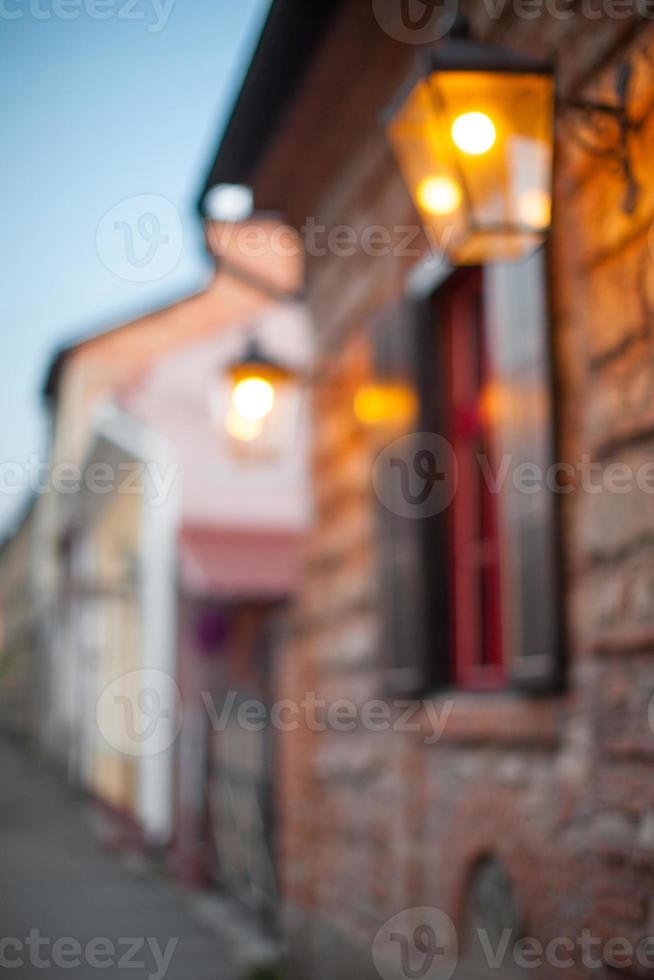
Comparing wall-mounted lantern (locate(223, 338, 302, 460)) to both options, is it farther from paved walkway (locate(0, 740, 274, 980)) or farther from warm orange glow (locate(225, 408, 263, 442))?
paved walkway (locate(0, 740, 274, 980))

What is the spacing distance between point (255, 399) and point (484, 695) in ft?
8.30

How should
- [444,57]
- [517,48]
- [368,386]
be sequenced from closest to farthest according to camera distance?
[444,57] < [517,48] < [368,386]

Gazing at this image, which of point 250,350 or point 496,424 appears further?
point 250,350

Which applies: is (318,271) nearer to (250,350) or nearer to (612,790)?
(250,350)

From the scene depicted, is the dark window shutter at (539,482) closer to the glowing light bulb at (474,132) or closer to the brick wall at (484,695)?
the brick wall at (484,695)

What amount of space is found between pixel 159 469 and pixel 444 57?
9.62m

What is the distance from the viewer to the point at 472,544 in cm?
519

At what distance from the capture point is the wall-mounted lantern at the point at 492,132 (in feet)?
10.9

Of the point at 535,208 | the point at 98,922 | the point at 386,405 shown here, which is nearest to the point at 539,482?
the point at 535,208

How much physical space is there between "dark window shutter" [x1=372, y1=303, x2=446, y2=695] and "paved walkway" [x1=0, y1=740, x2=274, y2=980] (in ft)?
8.83

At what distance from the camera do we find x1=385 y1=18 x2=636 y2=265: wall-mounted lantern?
333 centimetres

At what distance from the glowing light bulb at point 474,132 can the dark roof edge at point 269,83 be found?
8.67ft

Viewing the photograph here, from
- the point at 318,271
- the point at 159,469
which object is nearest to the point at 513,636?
the point at 318,271

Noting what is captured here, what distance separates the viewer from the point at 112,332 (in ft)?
57.2
